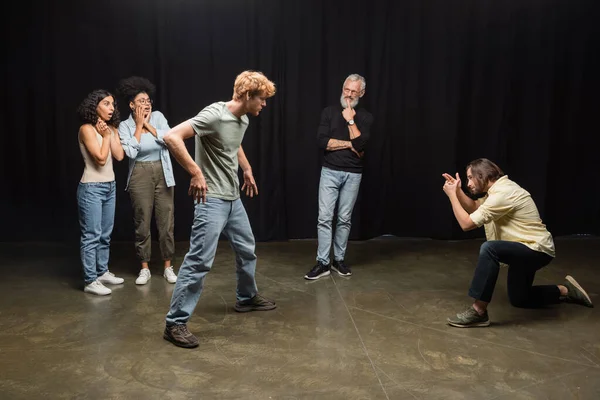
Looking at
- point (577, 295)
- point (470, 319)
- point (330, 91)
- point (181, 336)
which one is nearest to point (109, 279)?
point (181, 336)

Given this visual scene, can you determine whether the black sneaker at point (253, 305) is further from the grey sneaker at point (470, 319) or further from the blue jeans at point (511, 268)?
the blue jeans at point (511, 268)

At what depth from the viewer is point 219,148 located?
3.53 meters

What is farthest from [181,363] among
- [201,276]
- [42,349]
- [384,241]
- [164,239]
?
[384,241]

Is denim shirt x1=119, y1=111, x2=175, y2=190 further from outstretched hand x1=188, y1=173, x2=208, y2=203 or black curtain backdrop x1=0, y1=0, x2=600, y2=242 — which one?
black curtain backdrop x1=0, y1=0, x2=600, y2=242

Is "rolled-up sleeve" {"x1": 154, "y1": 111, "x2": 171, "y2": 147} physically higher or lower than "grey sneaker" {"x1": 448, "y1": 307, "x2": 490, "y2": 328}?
higher

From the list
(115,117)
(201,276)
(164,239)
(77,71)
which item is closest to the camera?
(201,276)

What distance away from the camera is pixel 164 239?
475 centimetres

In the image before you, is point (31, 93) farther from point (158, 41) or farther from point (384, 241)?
point (384, 241)

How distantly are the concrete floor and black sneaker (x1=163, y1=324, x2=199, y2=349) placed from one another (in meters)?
0.05

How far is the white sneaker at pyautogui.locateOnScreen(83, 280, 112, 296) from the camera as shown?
4.43 m

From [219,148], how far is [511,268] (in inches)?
78.0

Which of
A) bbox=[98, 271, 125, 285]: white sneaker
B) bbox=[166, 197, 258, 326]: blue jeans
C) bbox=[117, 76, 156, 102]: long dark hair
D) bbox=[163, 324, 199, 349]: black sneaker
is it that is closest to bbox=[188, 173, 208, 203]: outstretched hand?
bbox=[166, 197, 258, 326]: blue jeans

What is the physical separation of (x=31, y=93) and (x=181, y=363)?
11.6ft

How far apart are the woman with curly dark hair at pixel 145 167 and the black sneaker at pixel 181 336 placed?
115cm
